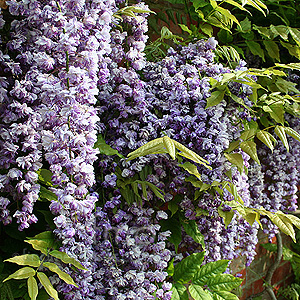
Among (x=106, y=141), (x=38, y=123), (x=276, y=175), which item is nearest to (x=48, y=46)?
(x=38, y=123)

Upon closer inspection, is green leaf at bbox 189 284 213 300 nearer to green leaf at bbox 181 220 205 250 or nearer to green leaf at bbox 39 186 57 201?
green leaf at bbox 181 220 205 250

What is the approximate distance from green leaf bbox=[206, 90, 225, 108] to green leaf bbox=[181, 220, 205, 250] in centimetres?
38

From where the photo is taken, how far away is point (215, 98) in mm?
954

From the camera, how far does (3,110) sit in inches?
26.8

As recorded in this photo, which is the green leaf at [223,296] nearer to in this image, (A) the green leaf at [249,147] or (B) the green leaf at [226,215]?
(B) the green leaf at [226,215]

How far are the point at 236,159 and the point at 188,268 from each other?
1.21 feet

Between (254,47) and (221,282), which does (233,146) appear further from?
(254,47)

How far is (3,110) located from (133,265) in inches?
21.3

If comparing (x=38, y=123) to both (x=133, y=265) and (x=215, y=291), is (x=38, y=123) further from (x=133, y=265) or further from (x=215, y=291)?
(x=215, y=291)

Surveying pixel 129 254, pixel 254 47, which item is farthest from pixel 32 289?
pixel 254 47

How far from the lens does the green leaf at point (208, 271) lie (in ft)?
3.33

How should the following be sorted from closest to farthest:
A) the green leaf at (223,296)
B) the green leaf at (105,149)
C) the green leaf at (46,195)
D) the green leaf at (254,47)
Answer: the green leaf at (46,195) → the green leaf at (105,149) → the green leaf at (223,296) → the green leaf at (254,47)

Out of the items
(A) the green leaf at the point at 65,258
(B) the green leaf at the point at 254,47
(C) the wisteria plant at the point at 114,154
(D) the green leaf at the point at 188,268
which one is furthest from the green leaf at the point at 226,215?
(B) the green leaf at the point at 254,47

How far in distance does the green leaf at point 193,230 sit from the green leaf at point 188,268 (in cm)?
4
